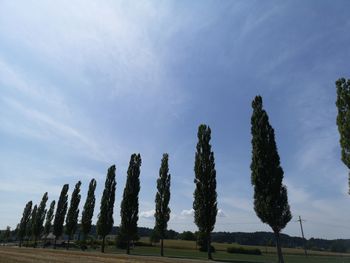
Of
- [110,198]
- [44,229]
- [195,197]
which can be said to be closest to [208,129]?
[195,197]

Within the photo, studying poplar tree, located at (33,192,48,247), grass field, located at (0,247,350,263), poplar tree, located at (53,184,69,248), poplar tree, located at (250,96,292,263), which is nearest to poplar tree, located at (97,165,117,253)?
grass field, located at (0,247,350,263)

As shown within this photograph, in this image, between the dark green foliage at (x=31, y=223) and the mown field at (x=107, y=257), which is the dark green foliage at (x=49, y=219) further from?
the mown field at (x=107, y=257)

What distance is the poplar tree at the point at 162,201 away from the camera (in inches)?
1736

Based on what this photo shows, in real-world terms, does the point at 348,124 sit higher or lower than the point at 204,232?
higher

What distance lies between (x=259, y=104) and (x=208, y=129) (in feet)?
36.1

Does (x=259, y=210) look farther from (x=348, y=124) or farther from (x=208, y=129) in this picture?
(x=208, y=129)

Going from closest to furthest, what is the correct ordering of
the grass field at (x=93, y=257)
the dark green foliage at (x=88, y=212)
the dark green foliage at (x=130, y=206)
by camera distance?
the grass field at (x=93, y=257) → the dark green foliage at (x=130, y=206) → the dark green foliage at (x=88, y=212)

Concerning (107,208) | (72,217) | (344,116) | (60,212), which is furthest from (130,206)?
(344,116)

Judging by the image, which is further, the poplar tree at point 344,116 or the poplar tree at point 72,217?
the poplar tree at point 72,217

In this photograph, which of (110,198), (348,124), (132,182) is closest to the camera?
(348,124)

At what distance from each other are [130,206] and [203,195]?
17.4m

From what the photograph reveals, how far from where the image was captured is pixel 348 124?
19844 millimetres

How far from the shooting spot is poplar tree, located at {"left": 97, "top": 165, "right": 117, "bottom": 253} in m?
52.8

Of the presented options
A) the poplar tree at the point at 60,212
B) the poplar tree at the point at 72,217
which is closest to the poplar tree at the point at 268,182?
the poplar tree at the point at 72,217
